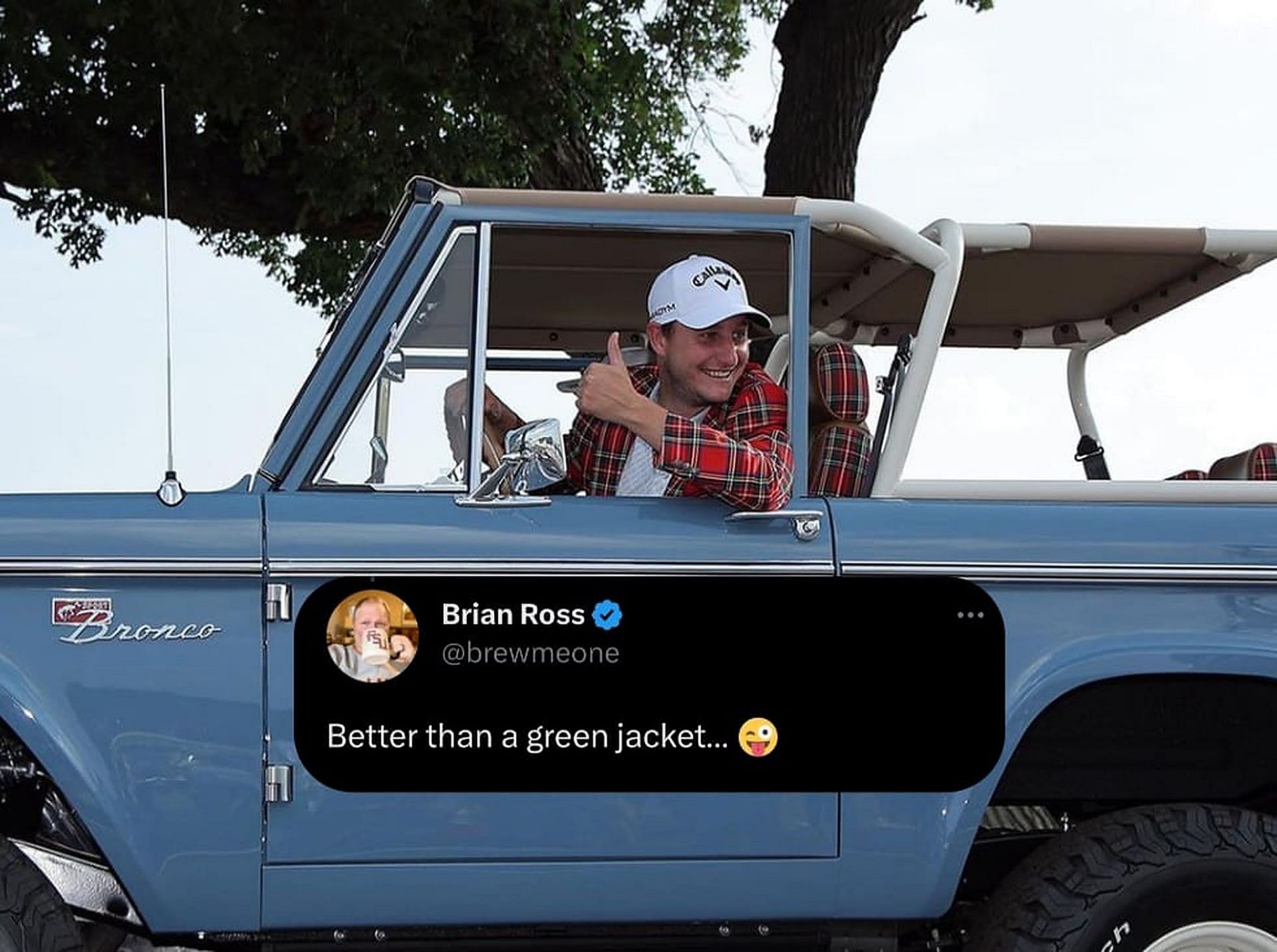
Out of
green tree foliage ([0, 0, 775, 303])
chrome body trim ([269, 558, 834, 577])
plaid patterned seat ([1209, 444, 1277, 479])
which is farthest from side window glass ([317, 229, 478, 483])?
green tree foliage ([0, 0, 775, 303])

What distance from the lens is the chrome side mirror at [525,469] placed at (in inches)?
141

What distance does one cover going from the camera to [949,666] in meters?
3.95

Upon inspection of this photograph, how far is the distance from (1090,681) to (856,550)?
1.96 feet

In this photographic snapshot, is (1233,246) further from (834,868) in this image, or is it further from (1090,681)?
(834,868)

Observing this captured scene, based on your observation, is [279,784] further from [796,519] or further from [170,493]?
[796,519]

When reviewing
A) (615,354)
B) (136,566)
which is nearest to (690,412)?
(615,354)

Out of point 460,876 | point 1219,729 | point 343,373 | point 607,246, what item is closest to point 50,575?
point 343,373

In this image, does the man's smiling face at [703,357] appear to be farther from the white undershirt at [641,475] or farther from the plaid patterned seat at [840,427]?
the plaid patterned seat at [840,427]

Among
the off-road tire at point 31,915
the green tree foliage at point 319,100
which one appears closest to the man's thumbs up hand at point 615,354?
the off-road tire at point 31,915

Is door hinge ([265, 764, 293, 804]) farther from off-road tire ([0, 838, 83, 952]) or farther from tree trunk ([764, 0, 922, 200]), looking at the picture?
tree trunk ([764, 0, 922, 200])

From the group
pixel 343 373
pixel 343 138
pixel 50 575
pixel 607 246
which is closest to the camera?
pixel 50 575
